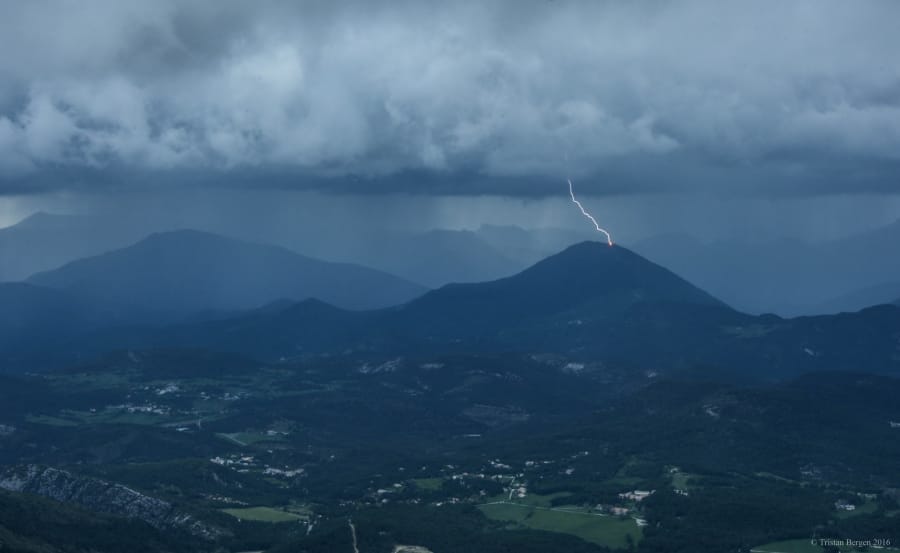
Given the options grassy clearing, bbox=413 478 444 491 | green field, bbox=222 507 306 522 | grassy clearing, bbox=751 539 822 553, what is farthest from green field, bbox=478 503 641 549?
green field, bbox=222 507 306 522

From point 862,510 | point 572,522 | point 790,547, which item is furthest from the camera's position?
point 862,510

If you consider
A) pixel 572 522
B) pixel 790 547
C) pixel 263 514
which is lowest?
pixel 263 514

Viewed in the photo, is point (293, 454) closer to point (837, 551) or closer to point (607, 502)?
point (607, 502)

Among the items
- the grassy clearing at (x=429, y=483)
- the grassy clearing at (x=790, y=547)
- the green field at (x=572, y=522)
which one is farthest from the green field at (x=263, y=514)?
the grassy clearing at (x=790, y=547)

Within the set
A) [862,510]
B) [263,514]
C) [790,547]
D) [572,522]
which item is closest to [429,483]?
[263,514]

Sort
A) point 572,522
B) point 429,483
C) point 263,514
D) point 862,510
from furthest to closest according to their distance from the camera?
point 429,483, point 263,514, point 862,510, point 572,522

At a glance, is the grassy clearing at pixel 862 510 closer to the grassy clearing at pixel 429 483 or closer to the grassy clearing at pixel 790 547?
the grassy clearing at pixel 790 547

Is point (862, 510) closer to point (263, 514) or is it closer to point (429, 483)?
point (429, 483)
